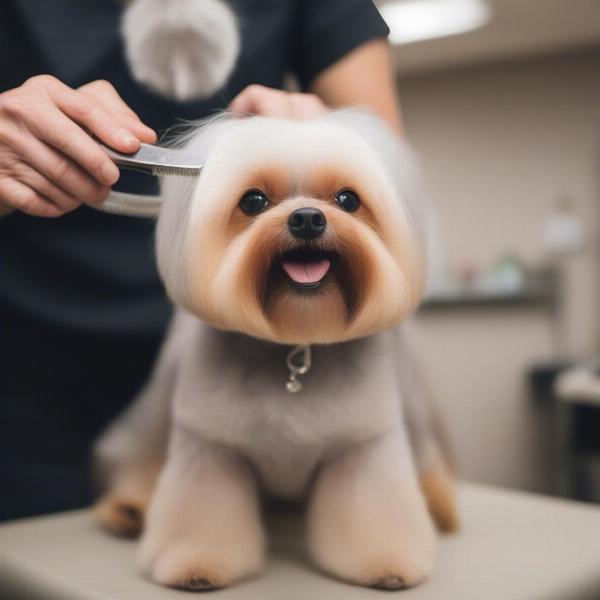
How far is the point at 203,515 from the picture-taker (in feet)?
2.54

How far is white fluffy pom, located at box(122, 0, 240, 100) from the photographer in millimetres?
718

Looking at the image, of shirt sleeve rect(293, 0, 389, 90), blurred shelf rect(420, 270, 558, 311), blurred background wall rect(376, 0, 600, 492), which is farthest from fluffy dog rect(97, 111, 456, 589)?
blurred shelf rect(420, 270, 558, 311)

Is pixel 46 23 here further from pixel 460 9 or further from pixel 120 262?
pixel 460 9

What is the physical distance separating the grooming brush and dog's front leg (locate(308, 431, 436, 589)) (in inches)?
12.6

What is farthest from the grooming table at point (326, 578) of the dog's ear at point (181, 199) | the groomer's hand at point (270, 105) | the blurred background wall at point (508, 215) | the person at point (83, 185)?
the blurred background wall at point (508, 215)

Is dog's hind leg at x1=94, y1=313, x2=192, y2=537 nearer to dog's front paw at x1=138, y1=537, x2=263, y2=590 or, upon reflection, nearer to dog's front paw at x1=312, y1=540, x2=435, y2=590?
dog's front paw at x1=138, y1=537, x2=263, y2=590

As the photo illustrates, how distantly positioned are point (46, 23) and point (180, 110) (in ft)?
0.87

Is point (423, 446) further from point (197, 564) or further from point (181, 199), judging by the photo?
point (181, 199)

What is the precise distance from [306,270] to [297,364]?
14 cm

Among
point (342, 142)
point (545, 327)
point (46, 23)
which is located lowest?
point (545, 327)

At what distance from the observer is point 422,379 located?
38.4 inches

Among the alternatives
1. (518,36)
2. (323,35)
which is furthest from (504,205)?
(323,35)

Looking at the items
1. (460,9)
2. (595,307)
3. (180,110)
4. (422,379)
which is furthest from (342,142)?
(595,307)

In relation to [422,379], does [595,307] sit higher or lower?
lower
